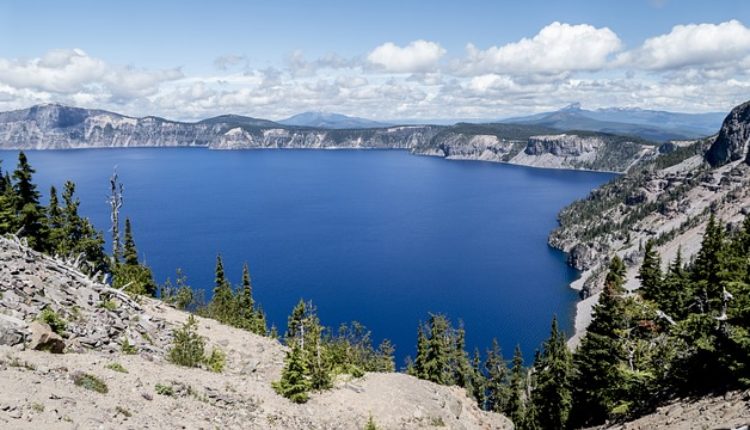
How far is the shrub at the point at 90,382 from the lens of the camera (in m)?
22.9

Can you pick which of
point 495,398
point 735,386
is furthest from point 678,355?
point 495,398

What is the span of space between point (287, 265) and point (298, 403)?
142 meters

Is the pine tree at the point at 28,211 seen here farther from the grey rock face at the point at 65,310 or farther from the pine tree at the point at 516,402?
the pine tree at the point at 516,402

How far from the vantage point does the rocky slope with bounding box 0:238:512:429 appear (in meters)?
20.8

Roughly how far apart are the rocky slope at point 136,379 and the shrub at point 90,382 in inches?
5.5

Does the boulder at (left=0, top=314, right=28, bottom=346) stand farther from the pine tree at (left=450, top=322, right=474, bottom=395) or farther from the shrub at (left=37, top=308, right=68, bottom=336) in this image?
the pine tree at (left=450, top=322, right=474, bottom=395)

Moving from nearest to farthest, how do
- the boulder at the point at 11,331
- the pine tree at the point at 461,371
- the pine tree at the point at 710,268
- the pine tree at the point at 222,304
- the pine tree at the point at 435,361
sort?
the boulder at the point at 11,331, the pine tree at the point at 710,268, the pine tree at the point at 222,304, the pine tree at the point at 435,361, the pine tree at the point at 461,371

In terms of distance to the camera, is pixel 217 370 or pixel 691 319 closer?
pixel 691 319

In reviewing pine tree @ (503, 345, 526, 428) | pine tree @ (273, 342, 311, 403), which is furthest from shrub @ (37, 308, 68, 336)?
pine tree @ (503, 345, 526, 428)

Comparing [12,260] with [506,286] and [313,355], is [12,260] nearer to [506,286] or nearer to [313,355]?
[313,355]

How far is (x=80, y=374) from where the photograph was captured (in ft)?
77.9

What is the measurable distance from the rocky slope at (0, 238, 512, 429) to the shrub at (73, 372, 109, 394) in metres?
0.14

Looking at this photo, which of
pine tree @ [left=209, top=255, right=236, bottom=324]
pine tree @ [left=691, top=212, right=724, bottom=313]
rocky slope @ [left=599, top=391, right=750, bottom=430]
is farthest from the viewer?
pine tree @ [left=209, top=255, right=236, bottom=324]

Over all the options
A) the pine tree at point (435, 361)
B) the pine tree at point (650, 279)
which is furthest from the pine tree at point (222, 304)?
the pine tree at point (650, 279)
